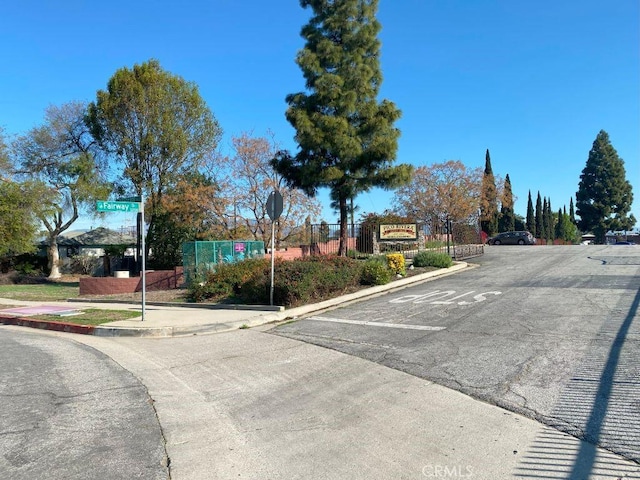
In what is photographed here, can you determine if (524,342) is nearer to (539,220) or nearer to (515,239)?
(515,239)

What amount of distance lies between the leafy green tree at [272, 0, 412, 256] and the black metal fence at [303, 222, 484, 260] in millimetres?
1450

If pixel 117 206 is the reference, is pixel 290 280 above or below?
below

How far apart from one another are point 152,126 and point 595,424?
2969 cm

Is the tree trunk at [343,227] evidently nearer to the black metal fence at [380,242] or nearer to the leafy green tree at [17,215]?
the black metal fence at [380,242]

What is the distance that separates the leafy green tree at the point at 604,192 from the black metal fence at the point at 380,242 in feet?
189

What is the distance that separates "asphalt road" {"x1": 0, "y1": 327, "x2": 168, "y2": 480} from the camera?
13.5 feet

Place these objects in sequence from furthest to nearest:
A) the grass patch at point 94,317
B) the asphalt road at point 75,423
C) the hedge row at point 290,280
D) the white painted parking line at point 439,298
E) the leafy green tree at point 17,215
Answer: the leafy green tree at point 17,215, the hedge row at point 290,280, the white painted parking line at point 439,298, the grass patch at point 94,317, the asphalt road at point 75,423

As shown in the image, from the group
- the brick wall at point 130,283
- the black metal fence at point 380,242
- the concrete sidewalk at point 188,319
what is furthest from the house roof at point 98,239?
the concrete sidewalk at point 188,319

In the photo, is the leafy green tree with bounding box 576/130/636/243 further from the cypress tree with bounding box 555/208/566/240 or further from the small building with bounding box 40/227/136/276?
the small building with bounding box 40/227/136/276

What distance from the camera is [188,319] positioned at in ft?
40.1

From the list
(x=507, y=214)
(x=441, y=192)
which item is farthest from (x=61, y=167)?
(x=507, y=214)

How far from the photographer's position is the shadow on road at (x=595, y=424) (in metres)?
3.96

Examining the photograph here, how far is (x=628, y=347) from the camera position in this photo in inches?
295

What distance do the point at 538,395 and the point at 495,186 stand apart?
55591mm
